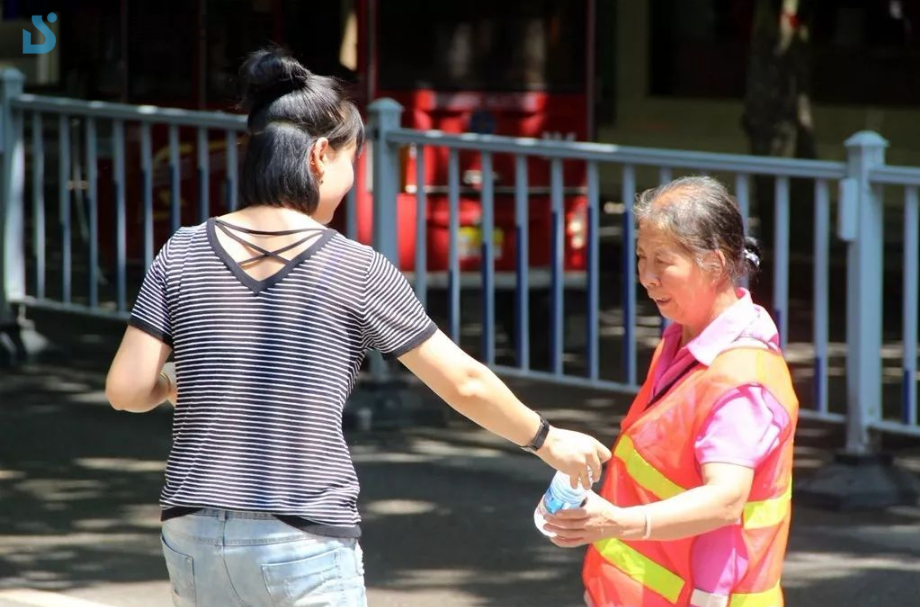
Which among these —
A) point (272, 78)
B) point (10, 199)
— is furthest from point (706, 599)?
point (10, 199)

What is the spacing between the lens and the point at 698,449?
9.81 ft

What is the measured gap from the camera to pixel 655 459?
306 cm

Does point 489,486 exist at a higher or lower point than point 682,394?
lower

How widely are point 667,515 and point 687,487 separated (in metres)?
0.14

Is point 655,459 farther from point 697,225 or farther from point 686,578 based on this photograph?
point 697,225

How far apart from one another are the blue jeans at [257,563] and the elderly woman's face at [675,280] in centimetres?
73

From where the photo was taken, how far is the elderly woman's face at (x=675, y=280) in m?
3.15

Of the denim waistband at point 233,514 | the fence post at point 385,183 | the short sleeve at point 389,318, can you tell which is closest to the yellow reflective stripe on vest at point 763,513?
the short sleeve at point 389,318

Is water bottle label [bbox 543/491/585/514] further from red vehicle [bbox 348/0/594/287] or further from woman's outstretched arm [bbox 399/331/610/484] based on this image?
red vehicle [bbox 348/0/594/287]

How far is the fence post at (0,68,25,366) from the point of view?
371 inches

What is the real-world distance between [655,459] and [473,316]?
8.56m

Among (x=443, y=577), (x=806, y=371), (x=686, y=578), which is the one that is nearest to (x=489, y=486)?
(x=443, y=577)

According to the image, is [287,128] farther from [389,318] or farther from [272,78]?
[389,318]

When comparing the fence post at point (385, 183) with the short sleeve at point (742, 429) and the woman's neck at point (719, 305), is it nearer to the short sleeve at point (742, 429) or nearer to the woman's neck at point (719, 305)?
the woman's neck at point (719, 305)
